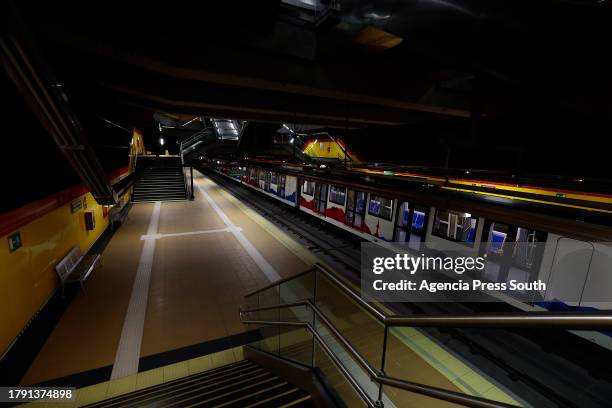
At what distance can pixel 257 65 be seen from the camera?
3.61 m

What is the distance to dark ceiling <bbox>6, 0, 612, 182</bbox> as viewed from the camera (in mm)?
1989

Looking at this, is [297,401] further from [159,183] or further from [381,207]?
[159,183]

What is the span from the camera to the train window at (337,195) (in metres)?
9.38

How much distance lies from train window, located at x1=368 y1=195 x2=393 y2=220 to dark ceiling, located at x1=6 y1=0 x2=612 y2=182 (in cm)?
240

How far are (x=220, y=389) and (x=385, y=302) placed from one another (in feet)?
11.9

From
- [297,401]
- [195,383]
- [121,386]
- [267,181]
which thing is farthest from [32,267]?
[267,181]

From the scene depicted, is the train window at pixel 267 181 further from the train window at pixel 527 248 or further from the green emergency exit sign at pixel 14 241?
the train window at pixel 527 248

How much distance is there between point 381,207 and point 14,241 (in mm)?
7520

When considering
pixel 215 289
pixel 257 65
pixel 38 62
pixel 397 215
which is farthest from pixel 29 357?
pixel 397 215

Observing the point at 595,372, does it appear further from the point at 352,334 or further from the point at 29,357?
the point at 29,357

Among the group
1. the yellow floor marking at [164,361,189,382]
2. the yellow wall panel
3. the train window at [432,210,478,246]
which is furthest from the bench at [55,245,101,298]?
the train window at [432,210,478,246]

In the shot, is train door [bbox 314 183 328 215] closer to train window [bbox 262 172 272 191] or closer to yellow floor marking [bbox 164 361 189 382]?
train window [bbox 262 172 272 191]

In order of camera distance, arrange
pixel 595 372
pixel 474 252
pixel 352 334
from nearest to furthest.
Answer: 1. pixel 595 372
2. pixel 352 334
3. pixel 474 252

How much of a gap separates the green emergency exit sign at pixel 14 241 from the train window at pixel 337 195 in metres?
7.71
